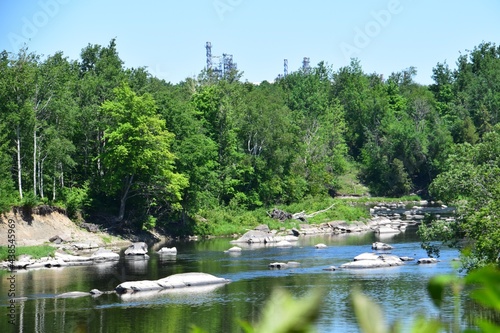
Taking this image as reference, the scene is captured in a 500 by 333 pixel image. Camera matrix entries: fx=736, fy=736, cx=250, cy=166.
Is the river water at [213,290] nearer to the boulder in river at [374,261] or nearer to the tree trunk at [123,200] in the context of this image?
the boulder in river at [374,261]

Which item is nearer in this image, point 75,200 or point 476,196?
point 476,196

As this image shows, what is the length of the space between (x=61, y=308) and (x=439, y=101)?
92.2 m

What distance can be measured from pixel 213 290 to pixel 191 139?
2572cm

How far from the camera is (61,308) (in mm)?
28641

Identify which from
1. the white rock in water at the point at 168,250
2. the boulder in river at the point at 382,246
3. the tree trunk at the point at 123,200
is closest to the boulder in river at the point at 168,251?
the white rock in water at the point at 168,250

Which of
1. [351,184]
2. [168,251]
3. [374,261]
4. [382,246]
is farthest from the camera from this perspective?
[351,184]

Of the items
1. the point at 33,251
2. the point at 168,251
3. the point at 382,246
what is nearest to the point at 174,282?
the point at 168,251

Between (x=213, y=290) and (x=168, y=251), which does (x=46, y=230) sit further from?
(x=213, y=290)

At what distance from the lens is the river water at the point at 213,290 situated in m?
25.9

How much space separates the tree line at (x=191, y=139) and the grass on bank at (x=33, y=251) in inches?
108

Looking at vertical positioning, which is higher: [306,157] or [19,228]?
[306,157]

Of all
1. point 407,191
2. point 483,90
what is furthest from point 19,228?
point 483,90

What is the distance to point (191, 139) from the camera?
56.9m

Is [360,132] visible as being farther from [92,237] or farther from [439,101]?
[92,237]
